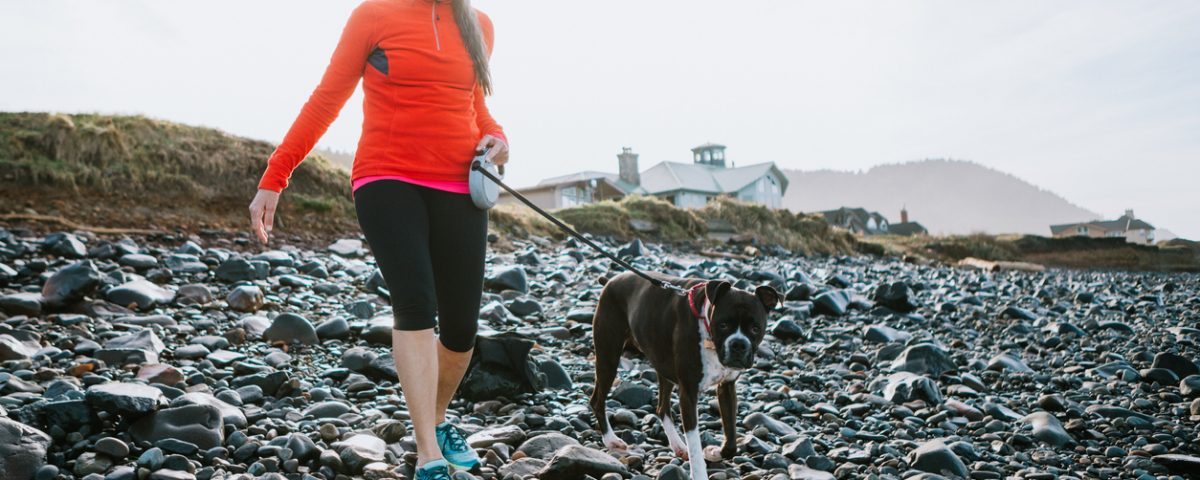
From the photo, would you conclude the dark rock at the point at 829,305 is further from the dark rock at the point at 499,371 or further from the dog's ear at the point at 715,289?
the dog's ear at the point at 715,289

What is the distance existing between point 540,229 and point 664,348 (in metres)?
14.7

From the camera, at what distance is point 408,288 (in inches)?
130

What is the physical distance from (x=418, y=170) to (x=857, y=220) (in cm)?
6913

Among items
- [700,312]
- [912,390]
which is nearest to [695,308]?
[700,312]

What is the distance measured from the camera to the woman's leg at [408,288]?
332cm

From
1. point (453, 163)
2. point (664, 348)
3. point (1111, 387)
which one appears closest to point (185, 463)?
point (453, 163)

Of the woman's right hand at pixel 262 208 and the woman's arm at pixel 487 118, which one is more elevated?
the woman's arm at pixel 487 118

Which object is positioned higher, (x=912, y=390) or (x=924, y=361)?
(x=924, y=361)

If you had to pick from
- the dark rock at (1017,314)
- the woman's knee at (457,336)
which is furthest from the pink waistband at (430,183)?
the dark rock at (1017,314)

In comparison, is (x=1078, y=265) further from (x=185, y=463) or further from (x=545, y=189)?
(x=185, y=463)

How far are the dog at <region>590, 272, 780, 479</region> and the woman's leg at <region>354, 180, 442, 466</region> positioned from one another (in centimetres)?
140

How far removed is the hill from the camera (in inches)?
499

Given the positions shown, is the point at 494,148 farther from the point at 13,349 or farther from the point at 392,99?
the point at 13,349

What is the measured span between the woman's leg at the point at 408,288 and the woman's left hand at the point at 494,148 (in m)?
0.51
